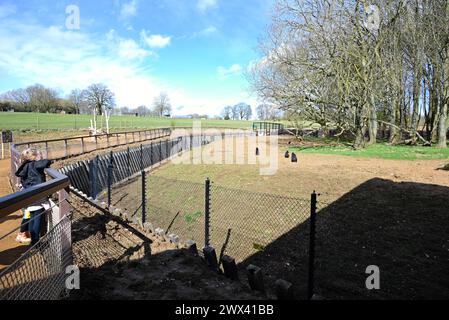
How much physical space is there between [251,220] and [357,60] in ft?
51.3

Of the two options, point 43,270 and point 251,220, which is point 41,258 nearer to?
point 43,270

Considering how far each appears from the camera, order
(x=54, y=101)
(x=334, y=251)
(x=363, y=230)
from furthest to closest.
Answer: (x=54, y=101) < (x=363, y=230) < (x=334, y=251)

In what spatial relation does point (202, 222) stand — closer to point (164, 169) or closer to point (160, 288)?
point (160, 288)

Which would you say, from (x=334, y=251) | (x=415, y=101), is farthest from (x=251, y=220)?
(x=415, y=101)

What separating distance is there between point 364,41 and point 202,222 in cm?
1700

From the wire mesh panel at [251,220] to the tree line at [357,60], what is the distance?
12.5 meters

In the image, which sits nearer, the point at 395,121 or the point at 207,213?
the point at 207,213

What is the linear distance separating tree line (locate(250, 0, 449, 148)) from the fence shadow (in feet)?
40.0

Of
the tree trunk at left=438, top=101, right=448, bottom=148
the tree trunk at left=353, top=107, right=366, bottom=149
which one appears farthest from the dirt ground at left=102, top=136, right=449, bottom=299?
the tree trunk at left=438, top=101, right=448, bottom=148

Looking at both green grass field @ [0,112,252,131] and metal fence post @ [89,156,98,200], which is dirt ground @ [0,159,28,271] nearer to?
metal fence post @ [89,156,98,200]

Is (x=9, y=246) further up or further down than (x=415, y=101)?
further down

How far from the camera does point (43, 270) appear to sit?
2939 mm

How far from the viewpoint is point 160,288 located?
4.11 metres
